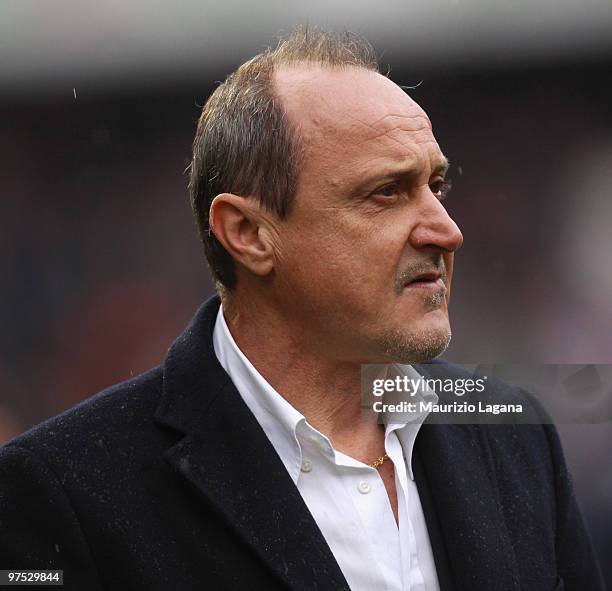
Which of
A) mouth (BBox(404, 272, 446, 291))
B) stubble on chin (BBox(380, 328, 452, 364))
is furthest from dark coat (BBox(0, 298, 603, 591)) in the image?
mouth (BBox(404, 272, 446, 291))

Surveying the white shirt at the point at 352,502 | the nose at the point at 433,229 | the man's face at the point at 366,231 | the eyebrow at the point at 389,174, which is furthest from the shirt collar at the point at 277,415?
the eyebrow at the point at 389,174

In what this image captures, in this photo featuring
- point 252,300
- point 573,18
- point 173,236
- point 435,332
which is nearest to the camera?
point 435,332

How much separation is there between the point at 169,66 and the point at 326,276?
4541 mm

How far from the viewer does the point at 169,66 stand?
6.30 m

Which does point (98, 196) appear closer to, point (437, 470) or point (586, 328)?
point (586, 328)

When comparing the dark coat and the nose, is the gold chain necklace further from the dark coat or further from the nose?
the nose

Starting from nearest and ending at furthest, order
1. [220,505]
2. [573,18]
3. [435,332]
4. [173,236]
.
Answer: [220,505], [435,332], [573,18], [173,236]

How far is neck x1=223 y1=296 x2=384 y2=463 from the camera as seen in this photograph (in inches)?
85.5

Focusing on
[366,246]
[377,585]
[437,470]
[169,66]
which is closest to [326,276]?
[366,246]

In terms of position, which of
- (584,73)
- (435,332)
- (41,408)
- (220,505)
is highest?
(584,73)

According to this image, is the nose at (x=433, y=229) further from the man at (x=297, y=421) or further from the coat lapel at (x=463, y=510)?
the coat lapel at (x=463, y=510)

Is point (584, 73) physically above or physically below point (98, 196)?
above

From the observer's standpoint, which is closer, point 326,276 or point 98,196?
point 326,276

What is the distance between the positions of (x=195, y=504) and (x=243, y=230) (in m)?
0.63
